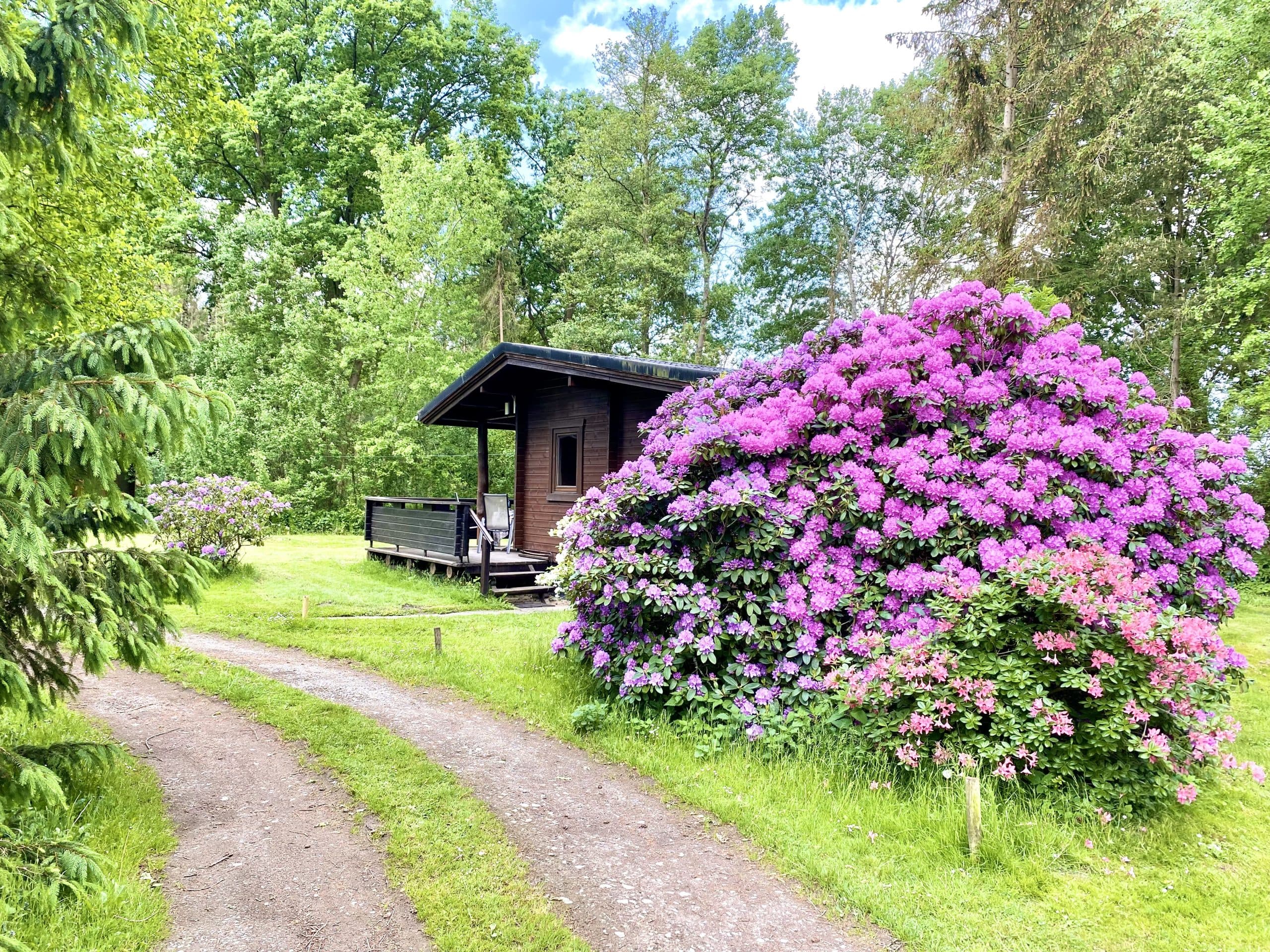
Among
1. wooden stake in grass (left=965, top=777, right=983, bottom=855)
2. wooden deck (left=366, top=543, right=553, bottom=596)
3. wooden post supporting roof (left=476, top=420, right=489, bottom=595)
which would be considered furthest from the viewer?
wooden deck (left=366, top=543, right=553, bottom=596)

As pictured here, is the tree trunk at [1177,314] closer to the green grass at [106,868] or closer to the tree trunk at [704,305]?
the tree trunk at [704,305]

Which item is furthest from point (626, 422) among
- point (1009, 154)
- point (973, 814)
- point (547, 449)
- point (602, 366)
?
point (1009, 154)

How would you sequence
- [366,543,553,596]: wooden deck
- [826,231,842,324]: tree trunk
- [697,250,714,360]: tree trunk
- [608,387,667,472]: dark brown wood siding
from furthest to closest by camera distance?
1. [826,231,842,324]: tree trunk
2. [697,250,714,360]: tree trunk
3. [366,543,553,596]: wooden deck
4. [608,387,667,472]: dark brown wood siding

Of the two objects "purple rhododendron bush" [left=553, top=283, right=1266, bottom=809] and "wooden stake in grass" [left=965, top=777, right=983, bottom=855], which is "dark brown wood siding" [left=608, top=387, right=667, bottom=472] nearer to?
"purple rhododendron bush" [left=553, top=283, right=1266, bottom=809]

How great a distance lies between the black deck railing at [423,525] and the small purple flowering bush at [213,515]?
2.32 metres

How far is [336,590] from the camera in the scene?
11.3m

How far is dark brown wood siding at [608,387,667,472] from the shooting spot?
1123 cm

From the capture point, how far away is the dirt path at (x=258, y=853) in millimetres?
2873

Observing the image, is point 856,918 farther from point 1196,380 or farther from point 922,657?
point 1196,380

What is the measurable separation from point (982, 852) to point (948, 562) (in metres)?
1.89

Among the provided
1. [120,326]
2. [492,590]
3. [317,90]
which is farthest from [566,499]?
[317,90]

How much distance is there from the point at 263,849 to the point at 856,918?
2870 mm

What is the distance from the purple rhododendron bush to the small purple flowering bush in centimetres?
786

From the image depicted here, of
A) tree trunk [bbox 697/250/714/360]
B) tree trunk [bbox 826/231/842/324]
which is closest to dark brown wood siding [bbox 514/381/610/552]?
tree trunk [bbox 697/250/714/360]
